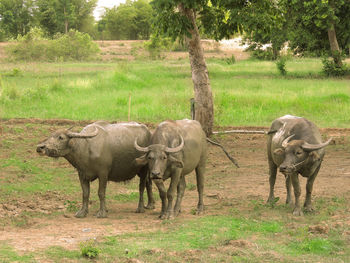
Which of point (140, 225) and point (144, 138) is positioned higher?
point (144, 138)

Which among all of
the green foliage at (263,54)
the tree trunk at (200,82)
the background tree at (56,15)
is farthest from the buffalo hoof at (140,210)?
the background tree at (56,15)

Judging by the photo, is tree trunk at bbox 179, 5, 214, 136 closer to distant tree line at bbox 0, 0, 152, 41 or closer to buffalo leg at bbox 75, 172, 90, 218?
buffalo leg at bbox 75, 172, 90, 218

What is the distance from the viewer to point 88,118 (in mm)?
20703

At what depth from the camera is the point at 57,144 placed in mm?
9625

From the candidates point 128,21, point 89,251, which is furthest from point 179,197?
point 128,21

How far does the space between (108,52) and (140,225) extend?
56527 millimetres

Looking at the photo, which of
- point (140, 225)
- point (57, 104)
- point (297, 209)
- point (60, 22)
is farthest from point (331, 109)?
point (60, 22)

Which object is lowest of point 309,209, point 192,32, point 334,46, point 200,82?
point 309,209

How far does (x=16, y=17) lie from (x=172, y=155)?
6891cm

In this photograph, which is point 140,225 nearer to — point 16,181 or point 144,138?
point 144,138

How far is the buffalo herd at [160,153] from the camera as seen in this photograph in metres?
9.62

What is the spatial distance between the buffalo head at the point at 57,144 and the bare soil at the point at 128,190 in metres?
1.09

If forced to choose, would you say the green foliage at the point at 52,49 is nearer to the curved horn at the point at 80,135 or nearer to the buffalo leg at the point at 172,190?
the curved horn at the point at 80,135

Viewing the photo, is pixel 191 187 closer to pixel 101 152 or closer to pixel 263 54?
pixel 101 152
